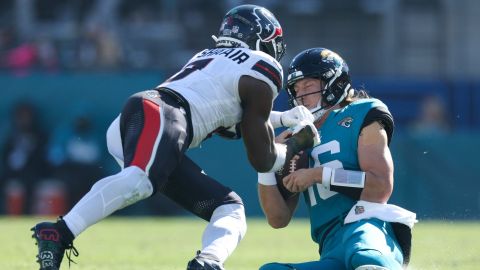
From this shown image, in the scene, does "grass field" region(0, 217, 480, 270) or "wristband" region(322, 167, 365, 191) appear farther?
"grass field" region(0, 217, 480, 270)

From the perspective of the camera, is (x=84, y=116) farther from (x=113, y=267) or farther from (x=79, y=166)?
(x=113, y=267)

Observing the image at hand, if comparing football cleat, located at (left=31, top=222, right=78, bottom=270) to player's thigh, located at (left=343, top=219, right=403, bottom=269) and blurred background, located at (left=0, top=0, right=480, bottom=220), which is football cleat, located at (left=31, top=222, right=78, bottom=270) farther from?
blurred background, located at (left=0, top=0, right=480, bottom=220)

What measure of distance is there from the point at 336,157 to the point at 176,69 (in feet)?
33.4

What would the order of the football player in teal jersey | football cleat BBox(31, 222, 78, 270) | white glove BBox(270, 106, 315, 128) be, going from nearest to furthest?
football cleat BBox(31, 222, 78, 270) < the football player in teal jersey < white glove BBox(270, 106, 315, 128)

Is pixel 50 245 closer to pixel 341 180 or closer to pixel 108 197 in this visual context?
pixel 108 197

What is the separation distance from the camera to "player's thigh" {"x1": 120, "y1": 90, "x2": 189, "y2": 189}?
535cm

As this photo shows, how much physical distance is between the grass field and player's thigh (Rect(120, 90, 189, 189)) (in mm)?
2047

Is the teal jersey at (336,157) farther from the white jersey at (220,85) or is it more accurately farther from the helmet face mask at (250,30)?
the helmet face mask at (250,30)

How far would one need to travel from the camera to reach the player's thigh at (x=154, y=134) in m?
5.35

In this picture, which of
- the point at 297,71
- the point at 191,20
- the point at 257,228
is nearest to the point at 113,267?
the point at 297,71

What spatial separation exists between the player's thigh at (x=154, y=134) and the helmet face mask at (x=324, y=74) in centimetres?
84

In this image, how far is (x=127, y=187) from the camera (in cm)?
527

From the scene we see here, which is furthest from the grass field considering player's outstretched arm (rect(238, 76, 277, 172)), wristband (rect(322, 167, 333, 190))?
player's outstretched arm (rect(238, 76, 277, 172))

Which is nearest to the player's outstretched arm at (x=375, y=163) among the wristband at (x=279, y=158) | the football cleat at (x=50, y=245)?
the wristband at (x=279, y=158)
